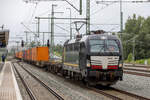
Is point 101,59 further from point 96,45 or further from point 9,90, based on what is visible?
point 9,90

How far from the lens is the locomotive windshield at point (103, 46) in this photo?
15953 mm

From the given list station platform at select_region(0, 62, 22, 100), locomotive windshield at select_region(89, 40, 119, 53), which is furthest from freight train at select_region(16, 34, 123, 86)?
station platform at select_region(0, 62, 22, 100)

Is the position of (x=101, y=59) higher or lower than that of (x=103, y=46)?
lower

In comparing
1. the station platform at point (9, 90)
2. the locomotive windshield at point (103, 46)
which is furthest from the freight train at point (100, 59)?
the station platform at point (9, 90)

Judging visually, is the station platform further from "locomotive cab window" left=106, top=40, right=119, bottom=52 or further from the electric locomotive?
"locomotive cab window" left=106, top=40, right=119, bottom=52

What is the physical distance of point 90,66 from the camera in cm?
1554

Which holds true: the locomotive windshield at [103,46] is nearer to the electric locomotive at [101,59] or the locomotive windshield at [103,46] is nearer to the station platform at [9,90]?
the electric locomotive at [101,59]

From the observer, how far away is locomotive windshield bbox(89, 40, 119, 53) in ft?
52.3

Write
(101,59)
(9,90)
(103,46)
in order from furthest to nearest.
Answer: (103,46), (9,90), (101,59)

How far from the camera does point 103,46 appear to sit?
634 inches

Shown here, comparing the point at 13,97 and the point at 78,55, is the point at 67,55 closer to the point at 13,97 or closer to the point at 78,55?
the point at 78,55

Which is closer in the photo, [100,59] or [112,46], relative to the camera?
[100,59]

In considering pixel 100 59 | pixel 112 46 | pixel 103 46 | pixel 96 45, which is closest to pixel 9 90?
pixel 100 59

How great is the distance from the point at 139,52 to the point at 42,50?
42.2 m
